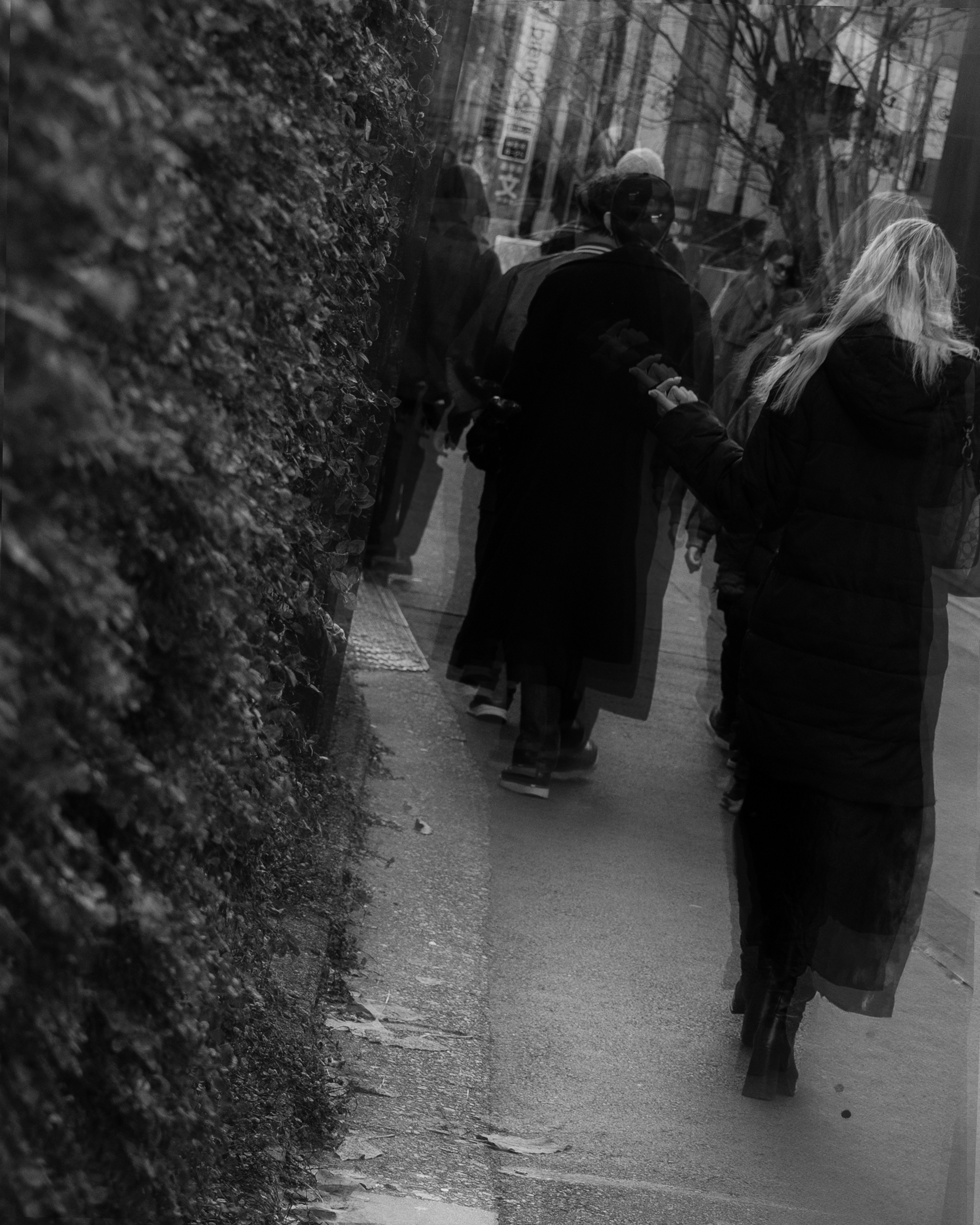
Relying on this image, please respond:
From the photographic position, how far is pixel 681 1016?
438 centimetres

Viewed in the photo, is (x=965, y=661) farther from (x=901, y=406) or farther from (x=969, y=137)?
(x=969, y=137)

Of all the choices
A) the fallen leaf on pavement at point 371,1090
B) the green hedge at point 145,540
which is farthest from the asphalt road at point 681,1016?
the green hedge at point 145,540

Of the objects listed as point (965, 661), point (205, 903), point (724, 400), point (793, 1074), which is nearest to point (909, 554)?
point (965, 661)

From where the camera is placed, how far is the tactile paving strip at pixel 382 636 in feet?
18.9

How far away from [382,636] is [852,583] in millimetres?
2452

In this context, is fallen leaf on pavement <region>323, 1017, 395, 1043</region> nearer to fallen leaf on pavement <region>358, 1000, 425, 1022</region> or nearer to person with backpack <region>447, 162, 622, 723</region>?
fallen leaf on pavement <region>358, 1000, 425, 1022</region>

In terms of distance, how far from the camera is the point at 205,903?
228cm

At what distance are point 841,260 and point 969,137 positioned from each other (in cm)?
45

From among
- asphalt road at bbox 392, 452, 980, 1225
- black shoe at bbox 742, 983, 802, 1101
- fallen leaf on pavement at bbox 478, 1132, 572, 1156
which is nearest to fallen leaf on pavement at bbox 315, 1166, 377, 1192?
asphalt road at bbox 392, 452, 980, 1225

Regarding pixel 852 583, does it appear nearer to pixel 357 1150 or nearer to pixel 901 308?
pixel 901 308

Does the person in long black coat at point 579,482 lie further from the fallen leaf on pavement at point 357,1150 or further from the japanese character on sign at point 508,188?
the fallen leaf on pavement at point 357,1150

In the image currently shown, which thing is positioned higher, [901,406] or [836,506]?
[901,406]

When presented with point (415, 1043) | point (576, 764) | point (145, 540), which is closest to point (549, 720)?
point (576, 764)

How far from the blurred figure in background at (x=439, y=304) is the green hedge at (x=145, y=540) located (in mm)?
2351
